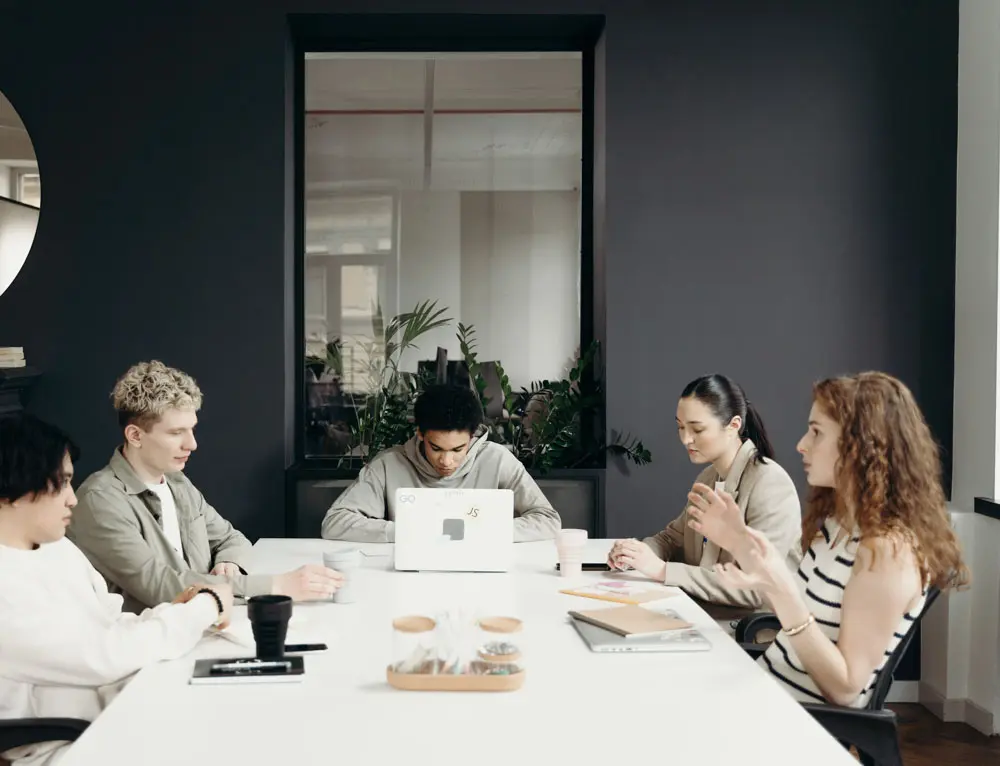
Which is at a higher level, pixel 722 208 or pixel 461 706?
pixel 722 208

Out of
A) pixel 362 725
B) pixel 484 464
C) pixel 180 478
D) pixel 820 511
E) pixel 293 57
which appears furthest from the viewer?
pixel 293 57

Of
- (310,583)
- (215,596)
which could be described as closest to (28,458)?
(215,596)

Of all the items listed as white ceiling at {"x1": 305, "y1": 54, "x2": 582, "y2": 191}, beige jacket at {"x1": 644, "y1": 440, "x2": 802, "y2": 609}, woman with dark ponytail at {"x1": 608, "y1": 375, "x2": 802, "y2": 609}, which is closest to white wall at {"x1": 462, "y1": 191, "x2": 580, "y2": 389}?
white ceiling at {"x1": 305, "y1": 54, "x2": 582, "y2": 191}

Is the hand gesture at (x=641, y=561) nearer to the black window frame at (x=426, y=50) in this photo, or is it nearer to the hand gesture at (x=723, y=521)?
the hand gesture at (x=723, y=521)

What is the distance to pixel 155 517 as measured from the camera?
2.77m

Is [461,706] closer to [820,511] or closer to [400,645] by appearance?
[400,645]

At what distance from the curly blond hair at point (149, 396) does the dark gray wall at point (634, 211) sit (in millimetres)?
1243

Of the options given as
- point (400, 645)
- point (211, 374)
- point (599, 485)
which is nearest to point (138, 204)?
point (211, 374)

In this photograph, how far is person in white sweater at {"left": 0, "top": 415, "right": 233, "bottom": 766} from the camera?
1810 millimetres

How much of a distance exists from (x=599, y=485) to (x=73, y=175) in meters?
2.38

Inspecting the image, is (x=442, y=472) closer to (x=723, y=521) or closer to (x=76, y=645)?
(x=723, y=521)

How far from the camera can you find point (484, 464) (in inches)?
142

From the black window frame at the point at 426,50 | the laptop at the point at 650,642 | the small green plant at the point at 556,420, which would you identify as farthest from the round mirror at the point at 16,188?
the laptop at the point at 650,642

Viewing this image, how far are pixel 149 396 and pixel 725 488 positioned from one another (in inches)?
64.7
